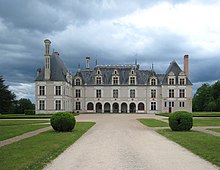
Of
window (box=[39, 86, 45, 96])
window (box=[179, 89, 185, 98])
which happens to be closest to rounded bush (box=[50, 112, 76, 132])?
window (box=[39, 86, 45, 96])

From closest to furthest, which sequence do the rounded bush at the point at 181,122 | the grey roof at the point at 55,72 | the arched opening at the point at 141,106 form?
the rounded bush at the point at 181,122 → the grey roof at the point at 55,72 → the arched opening at the point at 141,106

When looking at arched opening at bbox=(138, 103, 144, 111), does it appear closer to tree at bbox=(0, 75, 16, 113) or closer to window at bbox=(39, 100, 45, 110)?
window at bbox=(39, 100, 45, 110)

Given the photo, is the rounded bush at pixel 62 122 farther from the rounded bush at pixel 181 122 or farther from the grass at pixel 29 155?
the rounded bush at pixel 181 122

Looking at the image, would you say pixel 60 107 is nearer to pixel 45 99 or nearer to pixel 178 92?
pixel 45 99

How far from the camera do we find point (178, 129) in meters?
18.8

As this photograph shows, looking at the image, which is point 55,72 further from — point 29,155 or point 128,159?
point 128,159

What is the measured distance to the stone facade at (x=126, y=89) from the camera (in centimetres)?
5797

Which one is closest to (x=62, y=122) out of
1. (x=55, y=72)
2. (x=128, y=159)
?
(x=128, y=159)

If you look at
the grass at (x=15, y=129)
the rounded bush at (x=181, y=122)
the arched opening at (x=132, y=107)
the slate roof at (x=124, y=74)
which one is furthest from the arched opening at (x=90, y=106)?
the rounded bush at (x=181, y=122)

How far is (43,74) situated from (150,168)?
4727 centimetres

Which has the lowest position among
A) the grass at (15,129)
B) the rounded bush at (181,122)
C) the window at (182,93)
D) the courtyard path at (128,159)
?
the grass at (15,129)

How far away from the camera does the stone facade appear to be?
57969 millimetres

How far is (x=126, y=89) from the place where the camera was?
199 feet

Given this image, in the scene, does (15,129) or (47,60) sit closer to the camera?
(15,129)
